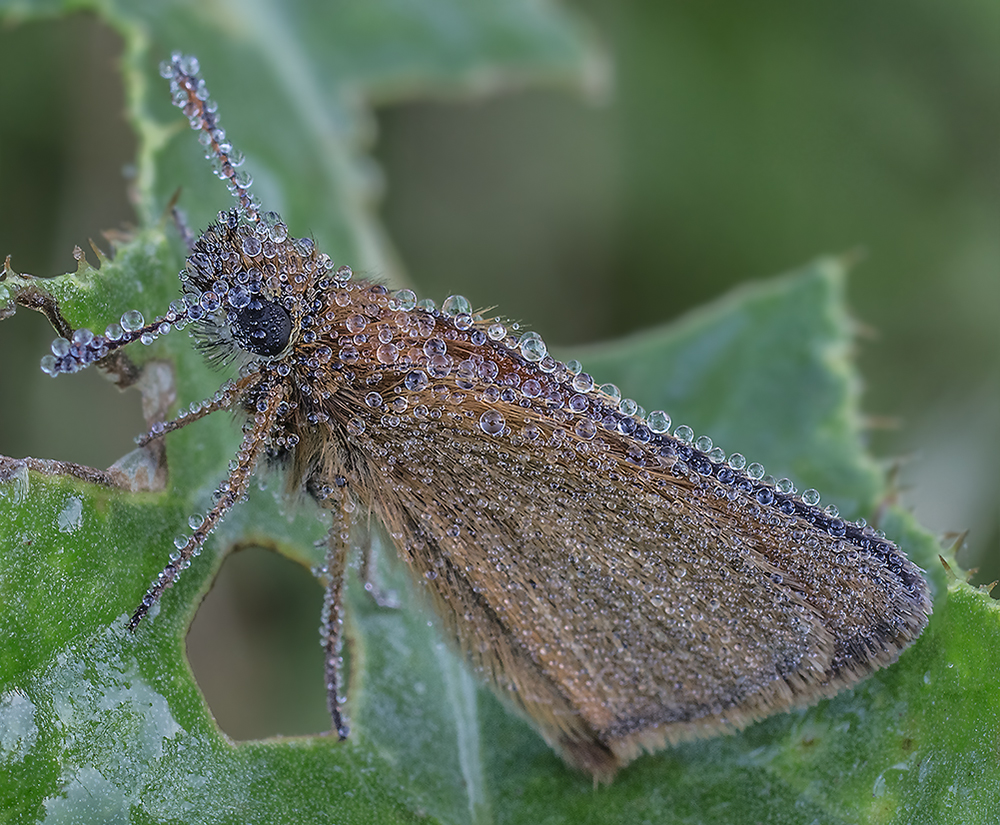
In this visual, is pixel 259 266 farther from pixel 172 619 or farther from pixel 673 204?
pixel 673 204

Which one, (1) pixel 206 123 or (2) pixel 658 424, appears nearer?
(2) pixel 658 424

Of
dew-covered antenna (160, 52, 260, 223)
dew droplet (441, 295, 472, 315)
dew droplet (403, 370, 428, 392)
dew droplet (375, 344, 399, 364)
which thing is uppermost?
dew-covered antenna (160, 52, 260, 223)

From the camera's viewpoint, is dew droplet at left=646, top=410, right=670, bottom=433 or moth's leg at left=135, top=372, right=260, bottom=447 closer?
dew droplet at left=646, top=410, right=670, bottom=433

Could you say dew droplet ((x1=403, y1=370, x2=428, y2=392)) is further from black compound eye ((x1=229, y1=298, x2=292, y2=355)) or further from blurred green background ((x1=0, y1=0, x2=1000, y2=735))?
blurred green background ((x1=0, y1=0, x2=1000, y2=735))

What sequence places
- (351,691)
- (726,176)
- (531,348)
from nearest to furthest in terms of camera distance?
(531,348) → (351,691) → (726,176)

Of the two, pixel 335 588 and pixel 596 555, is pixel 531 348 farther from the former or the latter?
pixel 335 588

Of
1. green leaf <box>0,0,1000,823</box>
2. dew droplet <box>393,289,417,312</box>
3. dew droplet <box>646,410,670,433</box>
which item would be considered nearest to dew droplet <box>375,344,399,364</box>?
dew droplet <box>393,289,417,312</box>

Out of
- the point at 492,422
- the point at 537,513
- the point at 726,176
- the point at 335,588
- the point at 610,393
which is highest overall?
the point at 726,176

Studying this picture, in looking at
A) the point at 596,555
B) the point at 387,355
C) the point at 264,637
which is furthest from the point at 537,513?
the point at 264,637
